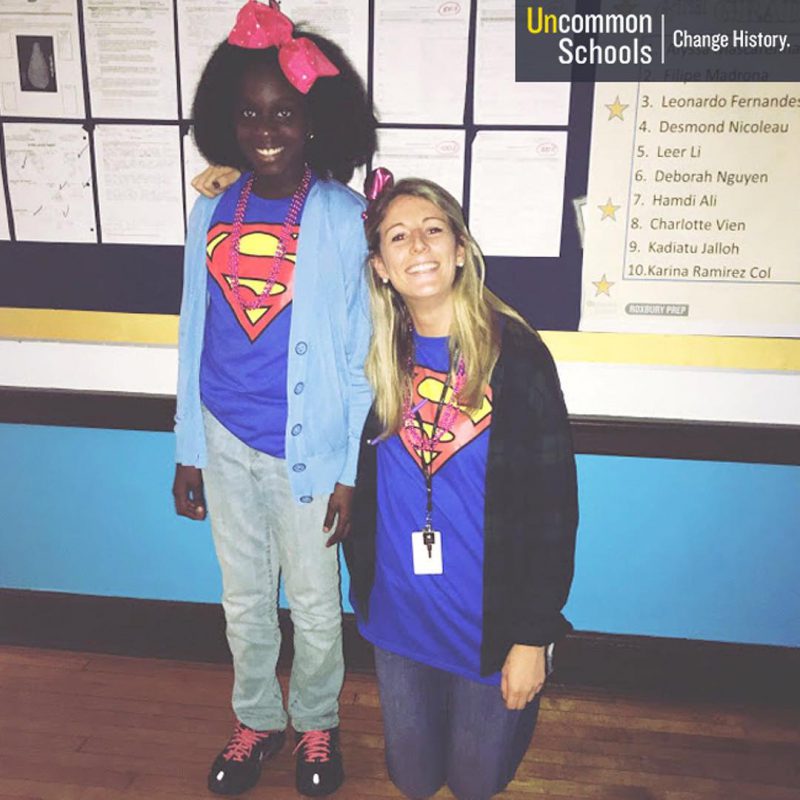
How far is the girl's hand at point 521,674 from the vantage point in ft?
4.77

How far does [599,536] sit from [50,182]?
1890 millimetres

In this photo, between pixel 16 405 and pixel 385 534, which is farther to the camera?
pixel 16 405

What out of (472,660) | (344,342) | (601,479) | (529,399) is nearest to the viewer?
(529,399)

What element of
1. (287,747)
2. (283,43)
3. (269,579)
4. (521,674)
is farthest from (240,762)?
(283,43)

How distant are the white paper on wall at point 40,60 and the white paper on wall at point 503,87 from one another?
1.07m

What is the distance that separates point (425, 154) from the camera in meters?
1.92

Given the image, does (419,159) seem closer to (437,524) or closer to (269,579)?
(437,524)

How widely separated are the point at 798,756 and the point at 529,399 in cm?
146

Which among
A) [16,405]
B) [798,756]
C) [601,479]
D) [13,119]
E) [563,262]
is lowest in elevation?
[798,756]

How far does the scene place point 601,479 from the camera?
2113mm

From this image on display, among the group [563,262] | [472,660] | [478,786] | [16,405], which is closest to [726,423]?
[563,262]

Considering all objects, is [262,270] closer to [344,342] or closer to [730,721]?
[344,342]

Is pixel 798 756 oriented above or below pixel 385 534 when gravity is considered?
below

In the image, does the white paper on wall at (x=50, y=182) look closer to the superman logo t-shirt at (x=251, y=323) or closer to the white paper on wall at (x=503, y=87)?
the superman logo t-shirt at (x=251, y=323)
